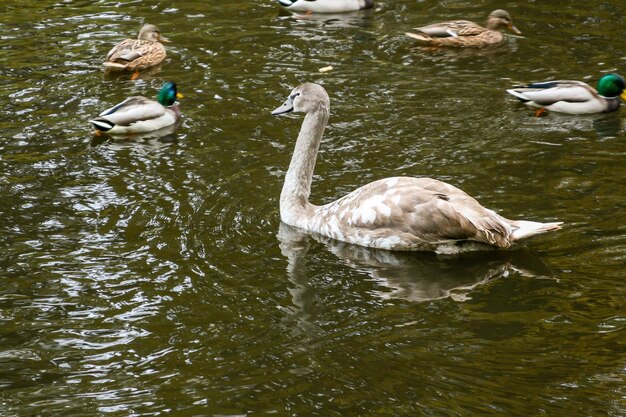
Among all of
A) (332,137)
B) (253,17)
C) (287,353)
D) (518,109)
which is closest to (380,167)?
(332,137)

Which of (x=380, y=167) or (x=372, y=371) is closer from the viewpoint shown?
(x=372, y=371)

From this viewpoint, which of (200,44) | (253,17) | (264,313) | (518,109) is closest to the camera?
(264,313)

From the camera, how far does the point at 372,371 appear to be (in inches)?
263

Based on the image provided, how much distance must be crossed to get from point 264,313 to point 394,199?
174 centimetres

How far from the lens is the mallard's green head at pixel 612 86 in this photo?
11.8 meters

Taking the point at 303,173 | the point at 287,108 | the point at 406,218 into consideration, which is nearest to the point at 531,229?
the point at 406,218

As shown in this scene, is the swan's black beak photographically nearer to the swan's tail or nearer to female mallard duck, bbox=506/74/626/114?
the swan's tail

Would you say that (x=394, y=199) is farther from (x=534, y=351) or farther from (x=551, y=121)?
(x=551, y=121)

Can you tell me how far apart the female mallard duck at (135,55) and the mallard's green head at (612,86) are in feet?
18.8

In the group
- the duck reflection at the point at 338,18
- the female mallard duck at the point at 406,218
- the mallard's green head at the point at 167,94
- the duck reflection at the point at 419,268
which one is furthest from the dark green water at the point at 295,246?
the duck reflection at the point at 338,18

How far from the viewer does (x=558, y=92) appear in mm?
11727

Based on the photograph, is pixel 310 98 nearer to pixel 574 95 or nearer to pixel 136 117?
pixel 136 117

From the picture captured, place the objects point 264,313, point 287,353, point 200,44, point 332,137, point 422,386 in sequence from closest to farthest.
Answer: point 422,386 → point 287,353 → point 264,313 → point 332,137 → point 200,44

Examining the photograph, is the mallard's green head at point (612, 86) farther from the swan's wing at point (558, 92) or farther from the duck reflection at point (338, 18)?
the duck reflection at point (338, 18)
